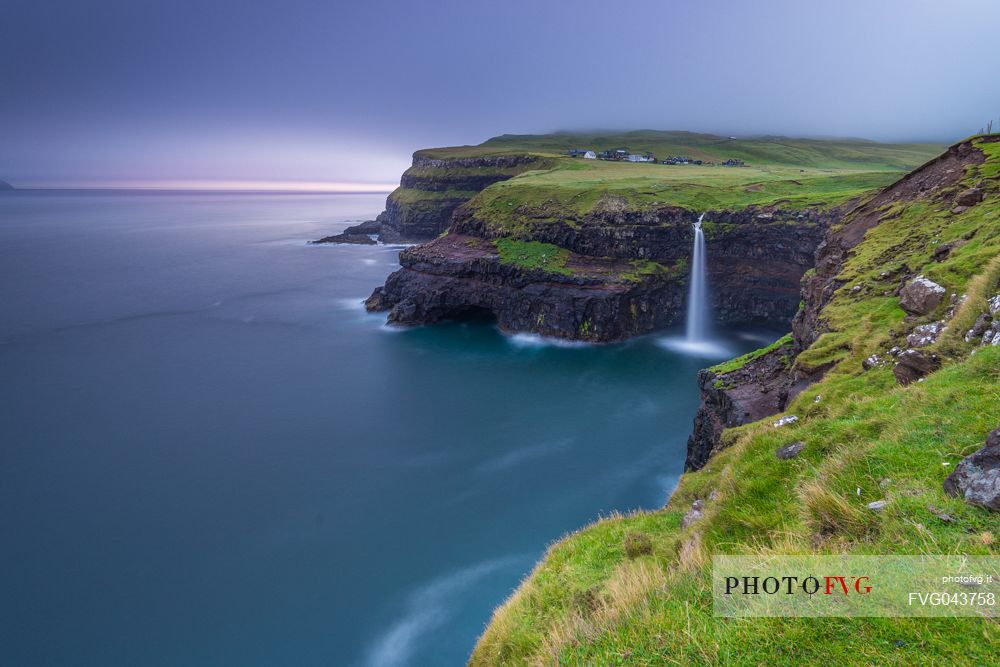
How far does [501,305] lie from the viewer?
203ft

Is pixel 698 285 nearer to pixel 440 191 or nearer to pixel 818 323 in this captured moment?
pixel 818 323

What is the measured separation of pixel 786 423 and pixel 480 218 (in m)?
65.2

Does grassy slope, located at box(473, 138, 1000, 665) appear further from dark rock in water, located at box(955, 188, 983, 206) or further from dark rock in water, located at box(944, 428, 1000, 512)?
dark rock in water, located at box(955, 188, 983, 206)

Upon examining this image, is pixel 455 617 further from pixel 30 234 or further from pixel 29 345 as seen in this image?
pixel 30 234

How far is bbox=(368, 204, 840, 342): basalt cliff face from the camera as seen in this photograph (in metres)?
57.6

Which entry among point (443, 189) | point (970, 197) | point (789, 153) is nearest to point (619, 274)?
point (970, 197)

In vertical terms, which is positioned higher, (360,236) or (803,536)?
(360,236)

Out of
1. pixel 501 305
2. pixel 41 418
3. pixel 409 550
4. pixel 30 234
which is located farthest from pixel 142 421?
pixel 30 234

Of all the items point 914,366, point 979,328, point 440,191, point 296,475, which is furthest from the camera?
point 440,191

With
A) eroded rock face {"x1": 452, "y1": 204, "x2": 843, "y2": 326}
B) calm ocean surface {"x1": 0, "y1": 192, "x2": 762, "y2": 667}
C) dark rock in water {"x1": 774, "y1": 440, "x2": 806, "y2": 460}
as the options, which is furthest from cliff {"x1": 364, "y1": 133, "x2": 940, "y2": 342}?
dark rock in water {"x1": 774, "y1": 440, "x2": 806, "y2": 460}

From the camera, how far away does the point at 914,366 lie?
11.4 meters

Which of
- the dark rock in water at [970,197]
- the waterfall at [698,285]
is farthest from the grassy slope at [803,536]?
the waterfall at [698,285]

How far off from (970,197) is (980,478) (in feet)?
Result: 74.2

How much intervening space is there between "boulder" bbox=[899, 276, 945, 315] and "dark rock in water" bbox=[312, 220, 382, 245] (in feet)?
439
